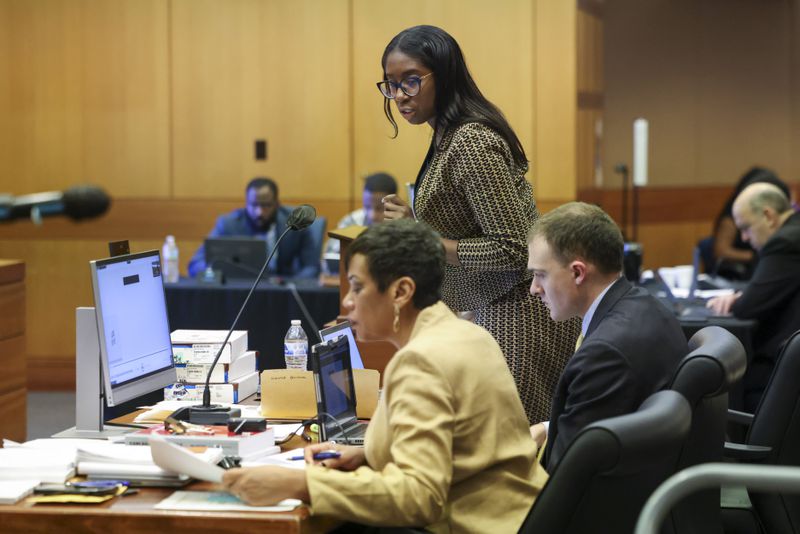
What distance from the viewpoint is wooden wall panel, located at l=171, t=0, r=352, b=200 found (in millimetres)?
7469

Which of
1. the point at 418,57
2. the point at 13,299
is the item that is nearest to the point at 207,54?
the point at 13,299

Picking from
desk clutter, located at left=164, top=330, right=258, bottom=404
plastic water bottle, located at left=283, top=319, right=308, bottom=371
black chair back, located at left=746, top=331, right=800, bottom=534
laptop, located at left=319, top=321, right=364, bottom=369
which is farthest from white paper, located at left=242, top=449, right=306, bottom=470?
black chair back, located at left=746, top=331, right=800, bottom=534

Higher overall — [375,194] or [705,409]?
[375,194]

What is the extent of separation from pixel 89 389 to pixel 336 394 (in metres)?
0.60

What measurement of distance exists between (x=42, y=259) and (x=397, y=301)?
5992 mm

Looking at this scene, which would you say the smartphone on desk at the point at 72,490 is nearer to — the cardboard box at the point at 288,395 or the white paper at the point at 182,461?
the white paper at the point at 182,461

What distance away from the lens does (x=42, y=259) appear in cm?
762

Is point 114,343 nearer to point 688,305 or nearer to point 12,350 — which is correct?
point 12,350

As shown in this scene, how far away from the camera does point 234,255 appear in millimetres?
6254

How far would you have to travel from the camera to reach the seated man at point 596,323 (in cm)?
212

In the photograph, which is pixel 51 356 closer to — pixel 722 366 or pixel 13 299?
pixel 13 299

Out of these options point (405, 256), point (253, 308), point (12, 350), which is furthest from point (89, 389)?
point (253, 308)

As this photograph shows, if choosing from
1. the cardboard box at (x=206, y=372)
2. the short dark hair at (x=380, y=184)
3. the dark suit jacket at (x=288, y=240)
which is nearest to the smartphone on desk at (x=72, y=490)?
the cardboard box at (x=206, y=372)

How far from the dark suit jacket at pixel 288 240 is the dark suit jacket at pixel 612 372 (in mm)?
4630
